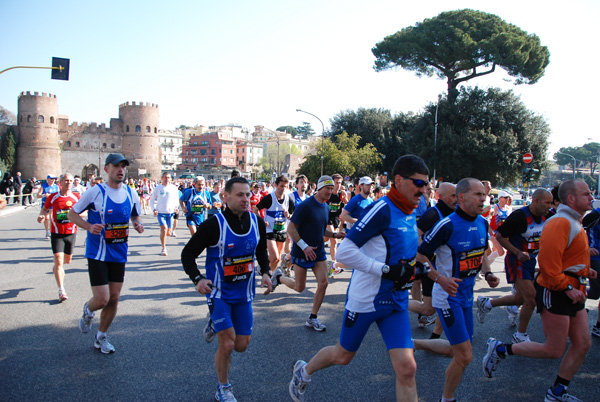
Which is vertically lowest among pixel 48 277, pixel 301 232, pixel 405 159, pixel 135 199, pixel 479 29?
pixel 48 277

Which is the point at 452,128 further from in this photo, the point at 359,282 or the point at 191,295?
the point at 359,282

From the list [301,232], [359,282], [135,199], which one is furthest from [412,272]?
[135,199]

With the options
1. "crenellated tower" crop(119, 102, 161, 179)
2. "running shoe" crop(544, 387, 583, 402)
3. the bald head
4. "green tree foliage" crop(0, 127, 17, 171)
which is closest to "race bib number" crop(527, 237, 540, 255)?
the bald head

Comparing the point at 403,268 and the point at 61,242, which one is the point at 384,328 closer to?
the point at 403,268

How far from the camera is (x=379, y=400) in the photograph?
141 inches

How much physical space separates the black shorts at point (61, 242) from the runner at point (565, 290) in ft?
20.1

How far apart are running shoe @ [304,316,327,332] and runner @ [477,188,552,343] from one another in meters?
1.96

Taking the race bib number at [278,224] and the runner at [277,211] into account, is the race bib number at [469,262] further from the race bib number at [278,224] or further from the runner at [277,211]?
the race bib number at [278,224]

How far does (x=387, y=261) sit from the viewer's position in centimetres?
302

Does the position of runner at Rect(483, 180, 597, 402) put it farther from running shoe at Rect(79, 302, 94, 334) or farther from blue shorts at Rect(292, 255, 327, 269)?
running shoe at Rect(79, 302, 94, 334)

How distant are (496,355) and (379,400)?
1.13 meters

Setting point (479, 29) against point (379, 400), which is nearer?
point (379, 400)

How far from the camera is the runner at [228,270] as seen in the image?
3.45 m

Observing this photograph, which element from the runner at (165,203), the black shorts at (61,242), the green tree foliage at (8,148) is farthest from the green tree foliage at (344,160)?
the green tree foliage at (8,148)
